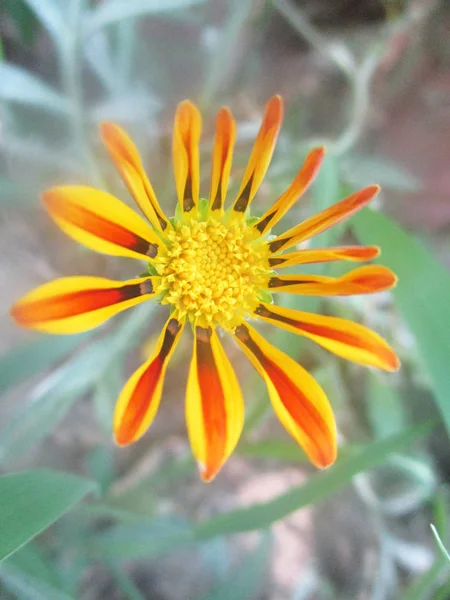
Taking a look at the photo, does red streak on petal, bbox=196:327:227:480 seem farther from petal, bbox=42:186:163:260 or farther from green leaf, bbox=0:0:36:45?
green leaf, bbox=0:0:36:45

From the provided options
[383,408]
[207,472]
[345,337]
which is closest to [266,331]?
[383,408]

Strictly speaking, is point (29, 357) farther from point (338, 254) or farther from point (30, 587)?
point (338, 254)

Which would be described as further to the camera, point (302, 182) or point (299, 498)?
point (299, 498)

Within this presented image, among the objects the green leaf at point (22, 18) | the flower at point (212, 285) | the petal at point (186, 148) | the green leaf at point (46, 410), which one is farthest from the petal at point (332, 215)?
the green leaf at point (22, 18)

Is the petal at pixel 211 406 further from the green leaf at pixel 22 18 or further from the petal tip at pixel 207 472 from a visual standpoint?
the green leaf at pixel 22 18

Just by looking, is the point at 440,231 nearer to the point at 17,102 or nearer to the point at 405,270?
the point at 405,270

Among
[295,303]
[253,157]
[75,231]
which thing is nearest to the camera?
[75,231]

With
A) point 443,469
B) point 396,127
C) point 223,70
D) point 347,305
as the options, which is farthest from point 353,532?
point 223,70
